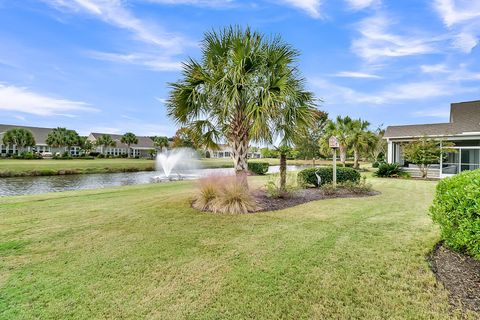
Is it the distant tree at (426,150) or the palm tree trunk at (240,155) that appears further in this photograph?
the distant tree at (426,150)

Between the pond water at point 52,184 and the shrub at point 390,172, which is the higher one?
the shrub at point 390,172

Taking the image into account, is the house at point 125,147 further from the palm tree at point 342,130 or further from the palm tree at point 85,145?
the palm tree at point 342,130

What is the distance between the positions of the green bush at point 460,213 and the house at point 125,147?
6456cm

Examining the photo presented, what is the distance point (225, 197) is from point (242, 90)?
3179 millimetres

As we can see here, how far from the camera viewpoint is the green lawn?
2.59 m

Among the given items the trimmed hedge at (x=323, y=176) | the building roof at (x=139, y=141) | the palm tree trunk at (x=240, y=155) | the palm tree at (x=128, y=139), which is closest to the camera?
the palm tree trunk at (x=240, y=155)

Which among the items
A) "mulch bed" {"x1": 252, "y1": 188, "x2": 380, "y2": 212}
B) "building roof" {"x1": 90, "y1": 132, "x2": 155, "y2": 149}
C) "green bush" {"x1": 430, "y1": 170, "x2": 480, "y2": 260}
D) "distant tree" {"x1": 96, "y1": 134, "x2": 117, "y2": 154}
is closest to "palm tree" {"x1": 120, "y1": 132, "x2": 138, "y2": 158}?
"distant tree" {"x1": 96, "y1": 134, "x2": 117, "y2": 154}

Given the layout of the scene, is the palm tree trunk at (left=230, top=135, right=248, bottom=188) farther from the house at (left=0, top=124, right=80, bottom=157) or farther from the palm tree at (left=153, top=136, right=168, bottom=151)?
the palm tree at (left=153, top=136, right=168, bottom=151)

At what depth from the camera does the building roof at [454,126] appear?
17.0 m

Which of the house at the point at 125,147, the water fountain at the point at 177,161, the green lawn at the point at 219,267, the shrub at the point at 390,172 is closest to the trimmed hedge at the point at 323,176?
the green lawn at the point at 219,267

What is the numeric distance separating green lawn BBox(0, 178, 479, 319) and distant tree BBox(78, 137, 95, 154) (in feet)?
174

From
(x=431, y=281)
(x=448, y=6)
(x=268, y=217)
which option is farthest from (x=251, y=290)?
(x=448, y=6)

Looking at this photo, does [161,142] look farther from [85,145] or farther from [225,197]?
[225,197]

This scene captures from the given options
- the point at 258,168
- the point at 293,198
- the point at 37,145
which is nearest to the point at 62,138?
the point at 37,145
